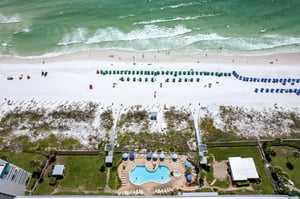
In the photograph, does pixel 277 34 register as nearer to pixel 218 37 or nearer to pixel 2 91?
pixel 218 37

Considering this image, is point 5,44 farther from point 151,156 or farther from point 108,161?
point 151,156

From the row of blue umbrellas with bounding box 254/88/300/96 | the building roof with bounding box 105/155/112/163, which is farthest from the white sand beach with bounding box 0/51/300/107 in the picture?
the building roof with bounding box 105/155/112/163

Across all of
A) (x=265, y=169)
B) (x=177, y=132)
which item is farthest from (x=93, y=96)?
(x=265, y=169)

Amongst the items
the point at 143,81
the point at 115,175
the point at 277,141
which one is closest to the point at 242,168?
the point at 277,141

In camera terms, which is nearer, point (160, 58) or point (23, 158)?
point (23, 158)

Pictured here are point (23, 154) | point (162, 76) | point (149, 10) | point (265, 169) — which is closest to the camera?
point (265, 169)

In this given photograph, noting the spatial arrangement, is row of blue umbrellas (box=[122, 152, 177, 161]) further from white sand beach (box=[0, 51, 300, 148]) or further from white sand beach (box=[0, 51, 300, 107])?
white sand beach (box=[0, 51, 300, 107])
